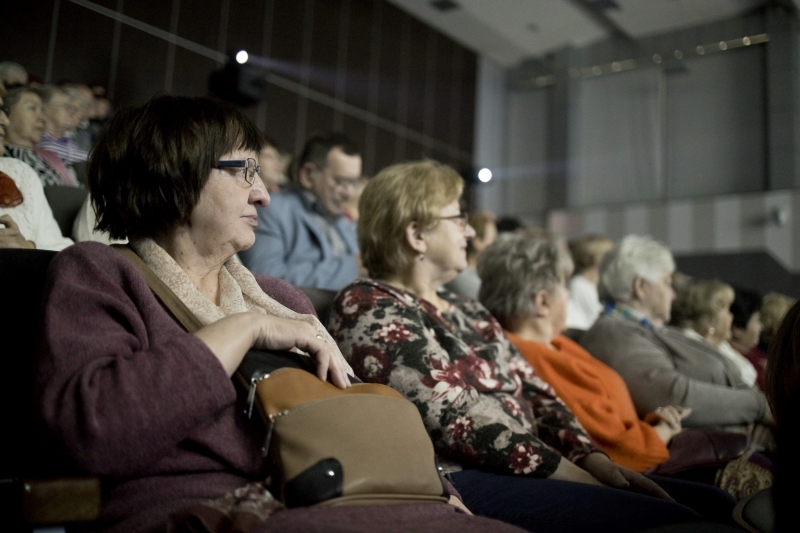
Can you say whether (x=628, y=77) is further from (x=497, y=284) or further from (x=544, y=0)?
(x=497, y=284)

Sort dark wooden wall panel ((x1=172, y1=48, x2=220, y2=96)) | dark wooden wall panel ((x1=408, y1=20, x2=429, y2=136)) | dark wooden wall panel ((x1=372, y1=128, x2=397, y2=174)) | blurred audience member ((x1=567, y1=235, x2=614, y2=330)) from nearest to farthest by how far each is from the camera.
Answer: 1. blurred audience member ((x1=567, y1=235, x2=614, y2=330))
2. dark wooden wall panel ((x1=172, y1=48, x2=220, y2=96))
3. dark wooden wall panel ((x1=372, y1=128, x2=397, y2=174))
4. dark wooden wall panel ((x1=408, y1=20, x2=429, y2=136))

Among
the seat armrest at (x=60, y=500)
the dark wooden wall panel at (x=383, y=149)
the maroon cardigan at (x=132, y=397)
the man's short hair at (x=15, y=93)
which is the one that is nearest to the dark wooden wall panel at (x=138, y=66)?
the dark wooden wall panel at (x=383, y=149)

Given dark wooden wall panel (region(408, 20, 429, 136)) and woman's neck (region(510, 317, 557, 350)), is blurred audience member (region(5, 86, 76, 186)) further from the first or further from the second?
dark wooden wall panel (region(408, 20, 429, 136))

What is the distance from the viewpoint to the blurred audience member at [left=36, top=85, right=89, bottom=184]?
7.63 feet

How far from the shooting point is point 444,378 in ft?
5.44

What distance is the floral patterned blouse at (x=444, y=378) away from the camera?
5.38 feet

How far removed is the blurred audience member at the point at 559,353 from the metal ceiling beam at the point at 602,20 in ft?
17.9

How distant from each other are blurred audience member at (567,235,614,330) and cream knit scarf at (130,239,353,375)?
2.97 metres

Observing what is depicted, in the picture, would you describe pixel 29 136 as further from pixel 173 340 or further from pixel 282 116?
pixel 282 116

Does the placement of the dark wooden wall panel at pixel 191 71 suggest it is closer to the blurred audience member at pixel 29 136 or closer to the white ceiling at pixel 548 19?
the white ceiling at pixel 548 19

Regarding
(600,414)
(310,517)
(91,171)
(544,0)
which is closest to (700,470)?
(600,414)

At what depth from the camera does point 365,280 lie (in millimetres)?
1892

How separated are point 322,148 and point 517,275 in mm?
1431

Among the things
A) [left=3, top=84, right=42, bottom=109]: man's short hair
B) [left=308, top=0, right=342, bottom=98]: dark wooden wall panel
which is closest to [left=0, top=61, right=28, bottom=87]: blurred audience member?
[left=3, top=84, right=42, bottom=109]: man's short hair
